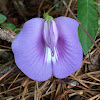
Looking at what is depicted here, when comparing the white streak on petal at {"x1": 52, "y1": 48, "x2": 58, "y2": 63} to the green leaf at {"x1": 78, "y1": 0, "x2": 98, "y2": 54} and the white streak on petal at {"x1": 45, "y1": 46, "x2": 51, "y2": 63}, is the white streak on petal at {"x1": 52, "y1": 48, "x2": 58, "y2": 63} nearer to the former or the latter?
the white streak on petal at {"x1": 45, "y1": 46, "x2": 51, "y2": 63}

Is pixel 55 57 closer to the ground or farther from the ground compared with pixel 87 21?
closer to the ground

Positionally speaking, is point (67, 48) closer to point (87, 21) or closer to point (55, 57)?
point (55, 57)

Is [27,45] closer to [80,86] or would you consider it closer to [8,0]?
[80,86]

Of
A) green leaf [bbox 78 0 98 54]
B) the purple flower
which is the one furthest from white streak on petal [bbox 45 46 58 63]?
green leaf [bbox 78 0 98 54]

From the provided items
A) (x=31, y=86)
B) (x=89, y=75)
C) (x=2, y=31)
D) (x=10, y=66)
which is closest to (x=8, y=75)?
(x=10, y=66)

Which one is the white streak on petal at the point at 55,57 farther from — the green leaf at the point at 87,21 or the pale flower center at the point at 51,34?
the green leaf at the point at 87,21

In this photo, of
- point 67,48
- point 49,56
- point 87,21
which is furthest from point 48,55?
point 87,21
